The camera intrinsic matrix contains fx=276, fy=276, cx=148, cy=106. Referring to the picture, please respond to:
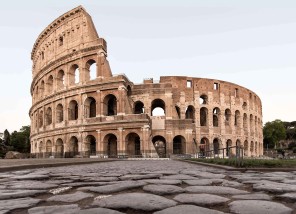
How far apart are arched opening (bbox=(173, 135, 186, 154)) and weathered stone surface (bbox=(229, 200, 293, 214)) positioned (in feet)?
86.0

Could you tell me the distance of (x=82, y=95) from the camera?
1110 inches

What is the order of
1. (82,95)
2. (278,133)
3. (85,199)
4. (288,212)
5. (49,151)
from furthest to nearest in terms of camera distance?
(278,133)
(49,151)
(82,95)
(85,199)
(288,212)

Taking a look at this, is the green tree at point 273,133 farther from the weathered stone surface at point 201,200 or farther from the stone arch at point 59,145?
the weathered stone surface at point 201,200

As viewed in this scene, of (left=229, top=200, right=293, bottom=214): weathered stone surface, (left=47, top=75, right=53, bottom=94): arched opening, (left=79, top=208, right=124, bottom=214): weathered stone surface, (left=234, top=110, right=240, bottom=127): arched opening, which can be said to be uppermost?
(left=47, top=75, right=53, bottom=94): arched opening

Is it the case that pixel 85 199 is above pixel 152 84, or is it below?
below

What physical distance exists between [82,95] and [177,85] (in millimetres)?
10617

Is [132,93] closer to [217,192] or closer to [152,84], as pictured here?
[152,84]

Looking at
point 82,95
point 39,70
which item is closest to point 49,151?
point 82,95

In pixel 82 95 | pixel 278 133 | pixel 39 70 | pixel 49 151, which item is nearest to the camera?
pixel 82 95

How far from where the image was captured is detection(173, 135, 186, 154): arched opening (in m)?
28.1

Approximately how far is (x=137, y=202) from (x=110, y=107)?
94.1 ft

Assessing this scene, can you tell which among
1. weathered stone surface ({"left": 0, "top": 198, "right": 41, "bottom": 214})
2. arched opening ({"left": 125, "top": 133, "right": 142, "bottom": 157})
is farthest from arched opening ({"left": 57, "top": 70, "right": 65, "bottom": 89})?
weathered stone surface ({"left": 0, "top": 198, "right": 41, "bottom": 214})

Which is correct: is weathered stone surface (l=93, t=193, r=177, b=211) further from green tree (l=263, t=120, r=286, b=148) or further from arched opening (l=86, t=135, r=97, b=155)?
green tree (l=263, t=120, r=286, b=148)

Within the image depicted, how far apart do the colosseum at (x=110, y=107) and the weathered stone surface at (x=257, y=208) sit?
22512 mm
